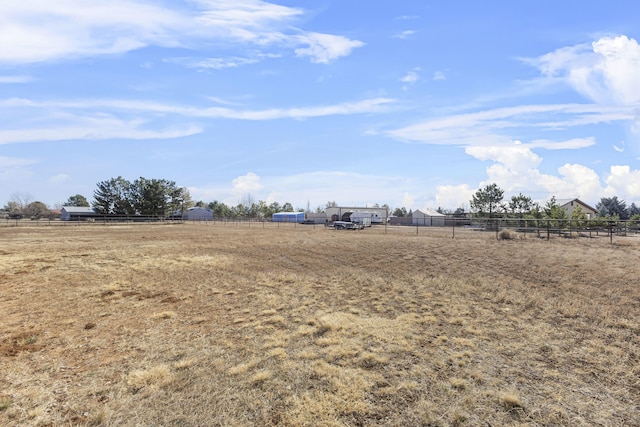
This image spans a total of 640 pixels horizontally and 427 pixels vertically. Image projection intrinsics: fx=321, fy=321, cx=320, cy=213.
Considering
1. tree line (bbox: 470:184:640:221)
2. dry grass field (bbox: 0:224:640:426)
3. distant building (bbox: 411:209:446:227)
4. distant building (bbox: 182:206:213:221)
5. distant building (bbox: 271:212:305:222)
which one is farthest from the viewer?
distant building (bbox: 182:206:213:221)

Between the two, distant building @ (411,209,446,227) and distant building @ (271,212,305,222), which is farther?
distant building @ (271,212,305,222)

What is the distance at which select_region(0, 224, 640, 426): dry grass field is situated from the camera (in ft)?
12.6

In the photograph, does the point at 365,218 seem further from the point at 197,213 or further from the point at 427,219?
Result: the point at 197,213

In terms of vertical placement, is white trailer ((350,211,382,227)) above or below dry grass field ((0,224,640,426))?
above

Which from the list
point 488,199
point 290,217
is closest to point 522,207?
point 488,199

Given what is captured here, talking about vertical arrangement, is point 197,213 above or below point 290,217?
above

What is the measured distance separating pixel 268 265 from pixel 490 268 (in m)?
8.99

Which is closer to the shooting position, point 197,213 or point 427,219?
point 427,219

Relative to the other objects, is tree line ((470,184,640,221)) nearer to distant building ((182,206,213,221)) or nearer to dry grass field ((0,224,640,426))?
dry grass field ((0,224,640,426))

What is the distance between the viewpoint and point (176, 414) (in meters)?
3.78

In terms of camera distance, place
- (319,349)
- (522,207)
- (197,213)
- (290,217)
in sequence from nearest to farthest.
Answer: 1. (319,349)
2. (522,207)
3. (290,217)
4. (197,213)

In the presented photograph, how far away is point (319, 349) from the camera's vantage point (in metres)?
5.53

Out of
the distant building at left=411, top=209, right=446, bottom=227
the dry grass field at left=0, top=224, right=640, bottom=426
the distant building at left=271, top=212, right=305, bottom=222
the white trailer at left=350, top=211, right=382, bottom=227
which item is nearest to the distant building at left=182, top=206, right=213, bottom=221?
the distant building at left=271, top=212, right=305, bottom=222

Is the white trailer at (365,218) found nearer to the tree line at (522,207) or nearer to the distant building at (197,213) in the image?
the tree line at (522,207)
